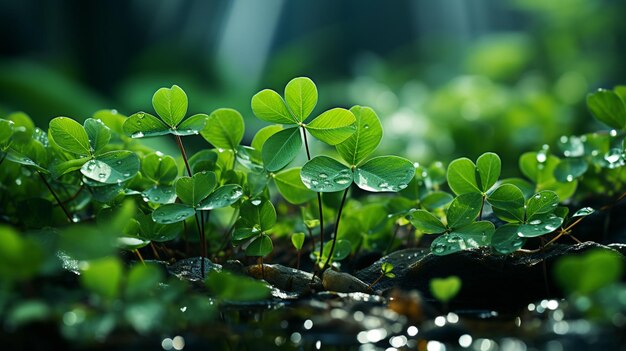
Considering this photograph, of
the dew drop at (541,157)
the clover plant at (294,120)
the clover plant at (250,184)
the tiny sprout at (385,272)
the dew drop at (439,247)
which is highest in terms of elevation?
the clover plant at (294,120)

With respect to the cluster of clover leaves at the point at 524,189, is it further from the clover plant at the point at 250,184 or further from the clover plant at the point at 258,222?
the clover plant at the point at 258,222

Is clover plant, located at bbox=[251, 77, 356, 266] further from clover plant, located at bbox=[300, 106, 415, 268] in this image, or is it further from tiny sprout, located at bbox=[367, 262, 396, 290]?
tiny sprout, located at bbox=[367, 262, 396, 290]

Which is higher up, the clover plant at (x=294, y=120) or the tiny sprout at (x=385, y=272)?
the clover plant at (x=294, y=120)

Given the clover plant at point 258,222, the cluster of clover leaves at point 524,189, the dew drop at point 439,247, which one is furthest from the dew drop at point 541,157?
the clover plant at point 258,222

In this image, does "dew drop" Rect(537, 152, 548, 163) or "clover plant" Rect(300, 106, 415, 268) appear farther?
"dew drop" Rect(537, 152, 548, 163)

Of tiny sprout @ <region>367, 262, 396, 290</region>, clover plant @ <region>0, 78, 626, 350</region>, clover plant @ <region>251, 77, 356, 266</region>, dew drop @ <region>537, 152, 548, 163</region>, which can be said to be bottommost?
tiny sprout @ <region>367, 262, 396, 290</region>

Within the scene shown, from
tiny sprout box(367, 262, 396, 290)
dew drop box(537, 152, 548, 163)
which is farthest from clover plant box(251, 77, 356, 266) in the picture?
dew drop box(537, 152, 548, 163)

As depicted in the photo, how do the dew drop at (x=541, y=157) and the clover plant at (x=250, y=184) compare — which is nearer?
the clover plant at (x=250, y=184)

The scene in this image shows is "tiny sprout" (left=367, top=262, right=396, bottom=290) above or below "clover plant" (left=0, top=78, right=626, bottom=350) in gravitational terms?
below

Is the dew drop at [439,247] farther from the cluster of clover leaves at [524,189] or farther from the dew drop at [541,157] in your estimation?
the dew drop at [541,157]
